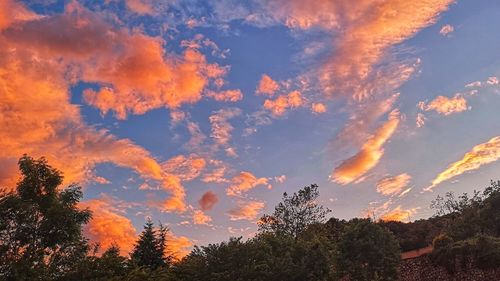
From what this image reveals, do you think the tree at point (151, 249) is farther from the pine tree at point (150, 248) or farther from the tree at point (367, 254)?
the tree at point (367, 254)

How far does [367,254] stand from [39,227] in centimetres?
2054

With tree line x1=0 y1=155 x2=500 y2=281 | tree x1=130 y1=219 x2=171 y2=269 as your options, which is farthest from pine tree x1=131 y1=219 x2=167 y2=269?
tree line x1=0 y1=155 x2=500 y2=281

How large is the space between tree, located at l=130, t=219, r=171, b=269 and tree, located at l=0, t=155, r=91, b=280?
64.0ft

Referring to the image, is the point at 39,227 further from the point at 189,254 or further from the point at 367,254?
the point at 367,254

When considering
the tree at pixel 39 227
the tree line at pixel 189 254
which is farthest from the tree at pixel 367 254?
the tree at pixel 39 227

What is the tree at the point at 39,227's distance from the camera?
72.9 feet

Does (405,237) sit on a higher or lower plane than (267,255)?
higher

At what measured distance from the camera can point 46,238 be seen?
24.0 meters

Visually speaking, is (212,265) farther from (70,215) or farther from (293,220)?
(293,220)

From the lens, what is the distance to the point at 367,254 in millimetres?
30297

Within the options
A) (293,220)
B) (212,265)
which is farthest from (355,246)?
(293,220)

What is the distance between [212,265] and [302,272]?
5.71 meters

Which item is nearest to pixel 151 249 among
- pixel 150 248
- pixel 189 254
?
pixel 150 248

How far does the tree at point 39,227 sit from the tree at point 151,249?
64.0 feet
